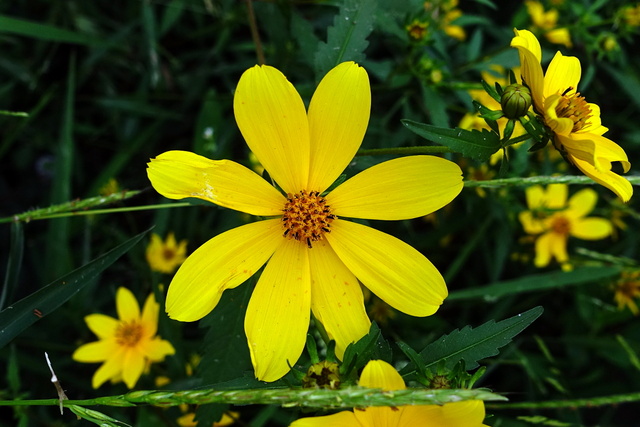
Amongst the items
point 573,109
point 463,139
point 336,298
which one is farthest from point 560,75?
point 336,298

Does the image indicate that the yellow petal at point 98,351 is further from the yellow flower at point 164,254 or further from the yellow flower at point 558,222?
the yellow flower at point 558,222

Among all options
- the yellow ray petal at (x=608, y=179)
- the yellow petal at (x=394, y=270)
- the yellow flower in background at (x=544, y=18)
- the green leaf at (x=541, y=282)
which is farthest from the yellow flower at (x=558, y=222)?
the yellow petal at (x=394, y=270)

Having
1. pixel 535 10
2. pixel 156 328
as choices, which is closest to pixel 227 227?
pixel 156 328

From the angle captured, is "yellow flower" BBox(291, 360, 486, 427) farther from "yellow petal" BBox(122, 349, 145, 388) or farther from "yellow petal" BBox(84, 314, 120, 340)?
"yellow petal" BBox(84, 314, 120, 340)

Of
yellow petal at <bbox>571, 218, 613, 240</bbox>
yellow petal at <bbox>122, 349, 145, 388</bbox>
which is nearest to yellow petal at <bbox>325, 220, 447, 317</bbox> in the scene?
yellow petal at <bbox>122, 349, 145, 388</bbox>

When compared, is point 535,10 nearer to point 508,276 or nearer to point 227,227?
point 508,276

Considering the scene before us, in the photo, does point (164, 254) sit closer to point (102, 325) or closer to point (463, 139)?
point (102, 325)
